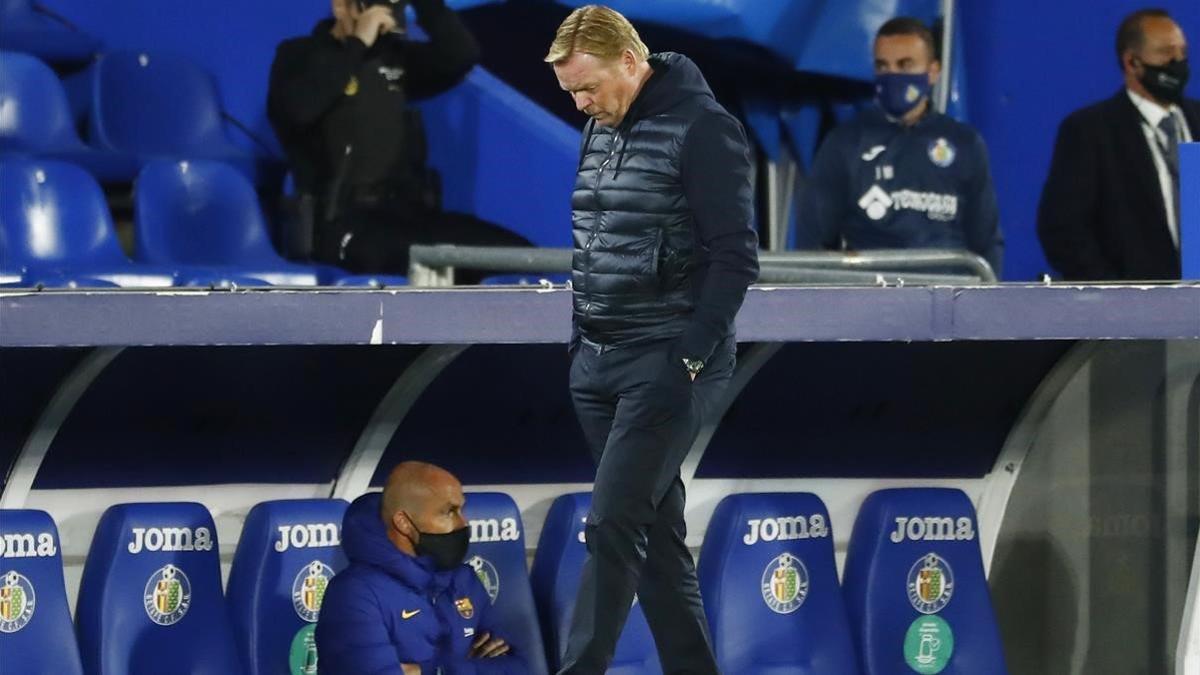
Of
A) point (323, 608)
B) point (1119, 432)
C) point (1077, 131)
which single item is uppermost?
point (1077, 131)

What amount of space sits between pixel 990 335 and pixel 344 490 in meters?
1.53

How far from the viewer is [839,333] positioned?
444cm

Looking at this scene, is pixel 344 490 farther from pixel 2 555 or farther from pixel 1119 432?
pixel 1119 432

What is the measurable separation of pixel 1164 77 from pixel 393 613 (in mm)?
3155

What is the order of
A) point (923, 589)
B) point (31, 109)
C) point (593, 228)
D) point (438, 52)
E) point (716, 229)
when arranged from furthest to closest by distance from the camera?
point (438, 52) → point (31, 109) → point (923, 589) → point (593, 228) → point (716, 229)

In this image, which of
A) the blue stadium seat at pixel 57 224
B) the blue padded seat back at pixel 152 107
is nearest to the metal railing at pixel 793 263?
the blue stadium seat at pixel 57 224

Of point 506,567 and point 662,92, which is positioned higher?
point 662,92

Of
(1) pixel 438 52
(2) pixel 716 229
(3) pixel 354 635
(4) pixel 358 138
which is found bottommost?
(3) pixel 354 635

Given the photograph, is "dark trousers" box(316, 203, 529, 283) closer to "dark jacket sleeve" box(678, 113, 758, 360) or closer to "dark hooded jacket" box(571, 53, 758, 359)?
"dark hooded jacket" box(571, 53, 758, 359)

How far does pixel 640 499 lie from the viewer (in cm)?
366

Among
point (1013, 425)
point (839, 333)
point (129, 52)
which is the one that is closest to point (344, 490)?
point (839, 333)

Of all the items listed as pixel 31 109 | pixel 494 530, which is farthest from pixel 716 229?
pixel 31 109

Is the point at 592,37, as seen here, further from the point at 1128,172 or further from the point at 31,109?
the point at 1128,172

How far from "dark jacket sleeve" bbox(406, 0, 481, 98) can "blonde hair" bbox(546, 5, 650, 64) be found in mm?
2975
